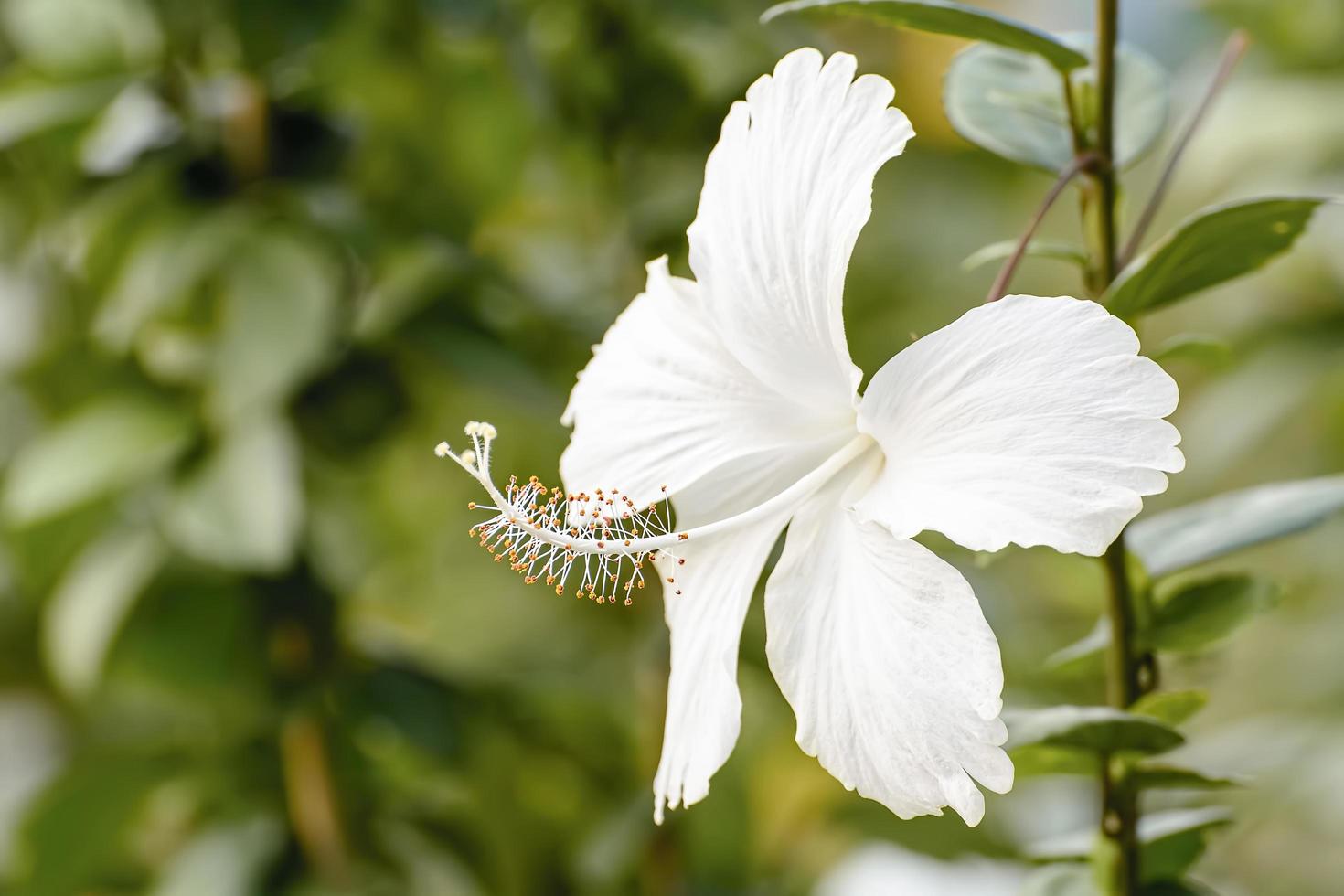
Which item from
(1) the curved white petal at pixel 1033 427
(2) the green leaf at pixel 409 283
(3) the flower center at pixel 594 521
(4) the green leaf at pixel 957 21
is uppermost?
(4) the green leaf at pixel 957 21

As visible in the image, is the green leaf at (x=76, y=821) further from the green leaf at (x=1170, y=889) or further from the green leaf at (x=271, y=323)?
the green leaf at (x=1170, y=889)

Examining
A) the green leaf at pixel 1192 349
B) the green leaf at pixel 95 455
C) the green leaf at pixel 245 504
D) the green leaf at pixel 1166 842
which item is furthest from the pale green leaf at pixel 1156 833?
the green leaf at pixel 95 455

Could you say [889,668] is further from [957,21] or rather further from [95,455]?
[95,455]

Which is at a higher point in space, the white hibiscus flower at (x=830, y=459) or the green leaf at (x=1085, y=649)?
the white hibiscus flower at (x=830, y=459)

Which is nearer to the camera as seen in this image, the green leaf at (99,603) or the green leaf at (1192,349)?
the green leaf at (1192,349)

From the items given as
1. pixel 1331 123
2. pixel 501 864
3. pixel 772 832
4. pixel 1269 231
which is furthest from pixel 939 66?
pixel 1269 231

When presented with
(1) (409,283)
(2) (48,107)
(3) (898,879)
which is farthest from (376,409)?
(3) (898,879)
